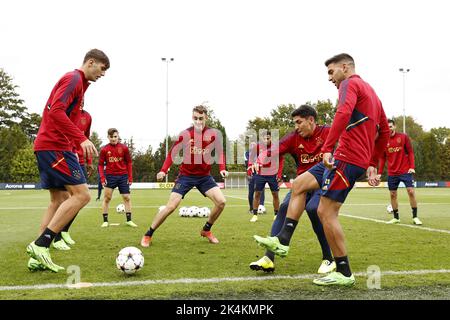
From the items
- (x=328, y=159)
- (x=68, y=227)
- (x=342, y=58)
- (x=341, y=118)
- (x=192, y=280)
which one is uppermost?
(x=342, y=58)

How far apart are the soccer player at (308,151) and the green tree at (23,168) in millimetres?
60875

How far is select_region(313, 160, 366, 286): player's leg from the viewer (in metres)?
4.81

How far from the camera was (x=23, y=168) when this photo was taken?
6159cm

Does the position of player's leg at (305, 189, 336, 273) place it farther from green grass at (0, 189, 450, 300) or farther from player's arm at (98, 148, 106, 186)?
player's arm at (98, 148, 106, 186)

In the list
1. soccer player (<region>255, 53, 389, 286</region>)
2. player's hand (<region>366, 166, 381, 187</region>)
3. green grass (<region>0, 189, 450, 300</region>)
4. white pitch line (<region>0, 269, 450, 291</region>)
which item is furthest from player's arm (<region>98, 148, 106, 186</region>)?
soccer player (<region>255, 53, 389, 286</region>)

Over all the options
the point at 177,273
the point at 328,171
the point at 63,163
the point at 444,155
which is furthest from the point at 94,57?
the point at 444,155

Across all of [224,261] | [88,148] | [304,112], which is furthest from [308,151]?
[88,148]

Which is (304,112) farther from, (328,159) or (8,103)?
(8,103)

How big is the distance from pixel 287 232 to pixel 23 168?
62487 mm

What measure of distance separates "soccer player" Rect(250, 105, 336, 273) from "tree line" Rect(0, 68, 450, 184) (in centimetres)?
4467
